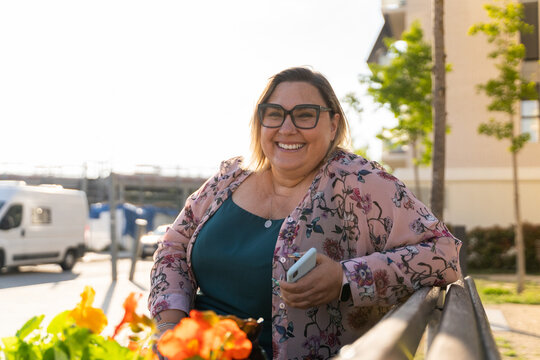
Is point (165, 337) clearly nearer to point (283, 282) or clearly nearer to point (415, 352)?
point (415, 352)

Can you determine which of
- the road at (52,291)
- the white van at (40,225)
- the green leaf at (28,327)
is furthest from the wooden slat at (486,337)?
the white van at (40,225)

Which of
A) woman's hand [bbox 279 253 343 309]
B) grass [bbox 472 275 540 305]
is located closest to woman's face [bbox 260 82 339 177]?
woman's hand [bbox 279 253 343 309]

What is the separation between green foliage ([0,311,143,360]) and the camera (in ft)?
3.99

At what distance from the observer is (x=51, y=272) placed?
746 inches

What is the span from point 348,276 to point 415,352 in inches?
31.6

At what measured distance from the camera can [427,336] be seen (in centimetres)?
169

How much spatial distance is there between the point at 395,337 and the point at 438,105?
366 inches

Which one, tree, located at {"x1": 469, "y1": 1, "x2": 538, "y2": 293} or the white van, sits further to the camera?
the white van

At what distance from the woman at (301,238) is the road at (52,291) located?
15.1 ft

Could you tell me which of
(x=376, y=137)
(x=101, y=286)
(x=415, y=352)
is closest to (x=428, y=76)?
(x=376, y=137)

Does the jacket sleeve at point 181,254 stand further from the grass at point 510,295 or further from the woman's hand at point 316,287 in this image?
the grass at point 510,295

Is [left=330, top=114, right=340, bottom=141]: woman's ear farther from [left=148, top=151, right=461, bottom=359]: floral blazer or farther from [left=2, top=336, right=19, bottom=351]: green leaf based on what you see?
[left=2, top=336, right=19, bottom=351]: green leaf

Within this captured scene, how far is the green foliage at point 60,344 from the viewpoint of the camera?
3.99 ft

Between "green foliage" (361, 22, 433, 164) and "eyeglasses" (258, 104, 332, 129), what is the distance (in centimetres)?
1679
